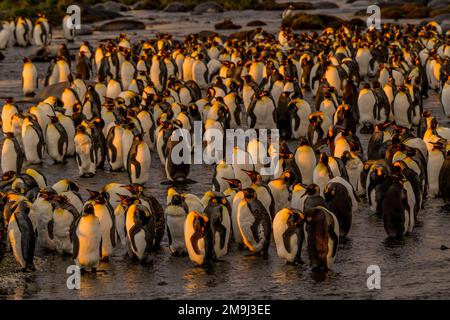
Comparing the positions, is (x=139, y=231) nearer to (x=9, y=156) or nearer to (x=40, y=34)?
(x=9, y=156)

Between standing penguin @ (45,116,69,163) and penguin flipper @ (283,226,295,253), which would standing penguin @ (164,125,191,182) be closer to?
standing penguin @ (45,116,69,163)

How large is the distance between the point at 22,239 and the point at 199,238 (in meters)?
2.16

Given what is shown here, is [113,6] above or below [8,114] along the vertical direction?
above

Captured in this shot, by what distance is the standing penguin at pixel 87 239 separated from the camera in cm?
1180

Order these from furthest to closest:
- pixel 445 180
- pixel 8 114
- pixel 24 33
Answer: pixel 24 33, pixel 8 114, pixel 445 180

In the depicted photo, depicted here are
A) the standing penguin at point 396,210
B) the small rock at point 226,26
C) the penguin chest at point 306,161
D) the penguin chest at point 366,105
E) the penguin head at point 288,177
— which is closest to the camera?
the standing penguin at point 396,210

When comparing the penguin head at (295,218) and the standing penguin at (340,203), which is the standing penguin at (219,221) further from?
the standing penguin at (340,203)

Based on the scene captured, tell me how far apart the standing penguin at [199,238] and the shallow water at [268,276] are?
0.14 metres

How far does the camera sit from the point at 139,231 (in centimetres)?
1213

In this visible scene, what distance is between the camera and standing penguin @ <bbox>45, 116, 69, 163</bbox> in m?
18.0

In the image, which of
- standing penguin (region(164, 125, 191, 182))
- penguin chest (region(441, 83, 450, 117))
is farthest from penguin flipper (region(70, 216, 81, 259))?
penguin chest (region(441, 83, 450, 117))

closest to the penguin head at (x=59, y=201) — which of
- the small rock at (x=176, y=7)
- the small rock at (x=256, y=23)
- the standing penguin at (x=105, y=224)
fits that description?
the standing penguin at (x=105, y=224)

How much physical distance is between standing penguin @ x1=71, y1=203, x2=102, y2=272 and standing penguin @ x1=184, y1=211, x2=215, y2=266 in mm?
1095

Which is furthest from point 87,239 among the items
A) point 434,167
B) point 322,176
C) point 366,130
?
point 366,130
